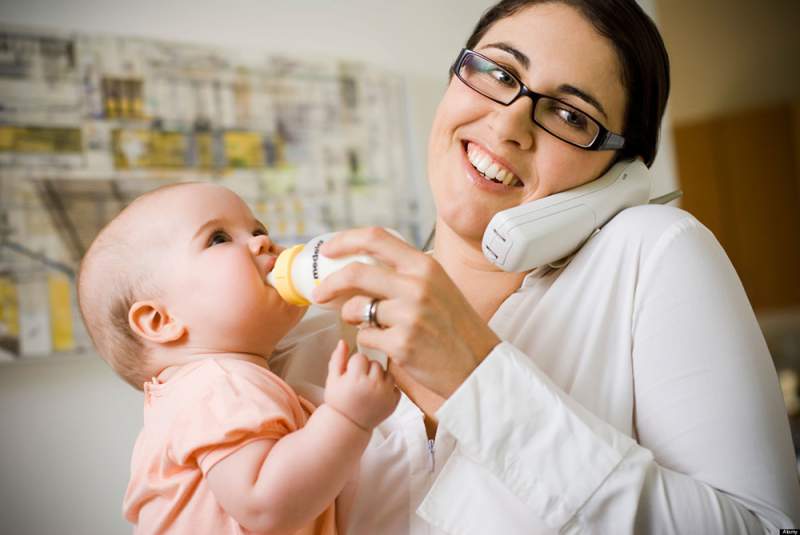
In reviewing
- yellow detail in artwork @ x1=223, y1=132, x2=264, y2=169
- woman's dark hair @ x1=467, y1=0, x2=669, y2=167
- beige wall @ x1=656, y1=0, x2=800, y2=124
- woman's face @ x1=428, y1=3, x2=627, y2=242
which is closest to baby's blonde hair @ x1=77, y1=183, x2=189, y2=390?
woman's face @ x1=428, y1=3, x2=627, y2=242

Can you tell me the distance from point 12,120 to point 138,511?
131 centimetres

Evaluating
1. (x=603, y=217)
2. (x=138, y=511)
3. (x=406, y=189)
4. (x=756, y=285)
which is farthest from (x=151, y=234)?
(x=756, y=285)

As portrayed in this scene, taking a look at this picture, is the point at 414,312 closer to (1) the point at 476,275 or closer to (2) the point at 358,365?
(2) the point at 358,365

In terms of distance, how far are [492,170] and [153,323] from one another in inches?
23.3

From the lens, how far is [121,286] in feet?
3.15

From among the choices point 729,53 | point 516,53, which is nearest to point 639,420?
point 516,53

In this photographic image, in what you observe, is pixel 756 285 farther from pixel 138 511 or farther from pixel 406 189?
pixel 138 511

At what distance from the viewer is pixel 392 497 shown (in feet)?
2.94

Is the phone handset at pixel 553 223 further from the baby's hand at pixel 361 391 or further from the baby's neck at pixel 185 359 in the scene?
the baby's neck at pixel 185 359

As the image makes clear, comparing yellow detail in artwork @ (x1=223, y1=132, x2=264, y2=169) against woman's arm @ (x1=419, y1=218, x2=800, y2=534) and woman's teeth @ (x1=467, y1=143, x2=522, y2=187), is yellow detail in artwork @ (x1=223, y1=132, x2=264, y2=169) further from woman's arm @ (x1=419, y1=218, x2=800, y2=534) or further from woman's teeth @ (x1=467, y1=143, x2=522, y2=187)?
woman's arm @ (x1=419, y1=218, x2=800, y2=534)

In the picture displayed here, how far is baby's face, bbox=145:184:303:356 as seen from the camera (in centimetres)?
91

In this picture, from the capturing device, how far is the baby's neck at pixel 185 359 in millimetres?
931

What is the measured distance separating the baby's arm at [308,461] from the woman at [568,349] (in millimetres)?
63

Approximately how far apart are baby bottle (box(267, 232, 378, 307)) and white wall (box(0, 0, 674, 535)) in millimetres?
1204
